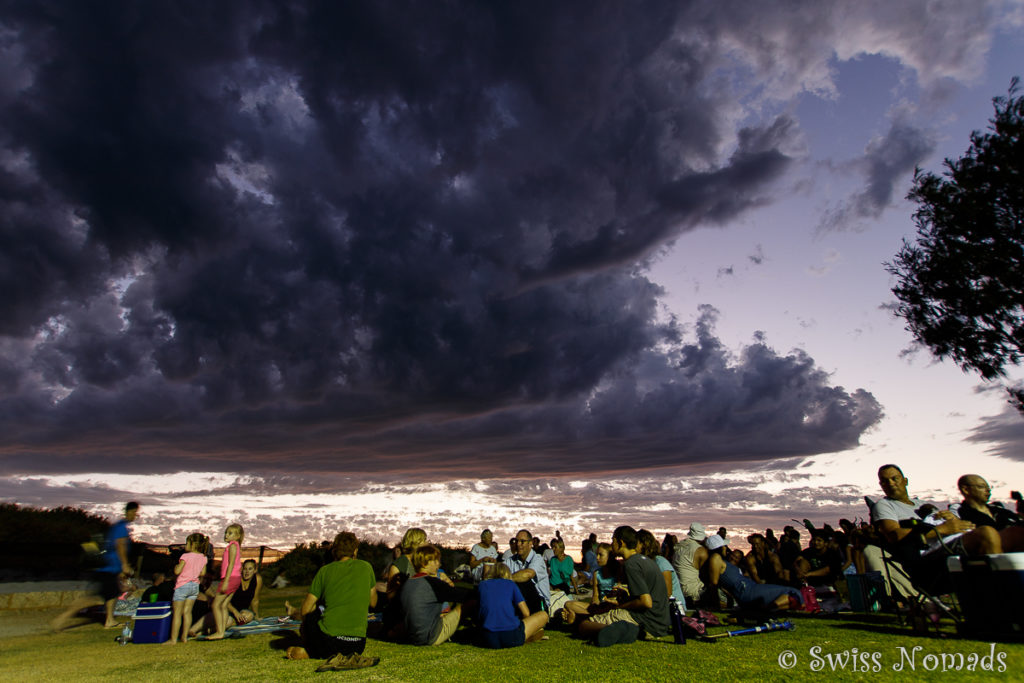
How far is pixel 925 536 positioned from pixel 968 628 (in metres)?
0.90

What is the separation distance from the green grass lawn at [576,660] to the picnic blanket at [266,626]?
34.8 inches

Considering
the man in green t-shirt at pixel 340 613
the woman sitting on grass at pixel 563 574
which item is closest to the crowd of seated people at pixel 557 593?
the man in green t-shirt at pixel 340 613

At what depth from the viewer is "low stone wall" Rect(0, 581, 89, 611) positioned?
13.8 m

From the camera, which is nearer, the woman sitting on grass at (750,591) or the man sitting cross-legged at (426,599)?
the man sitting cross-legged at (426,599)

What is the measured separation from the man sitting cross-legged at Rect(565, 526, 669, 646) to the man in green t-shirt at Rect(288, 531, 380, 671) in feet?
Answer: 8.56

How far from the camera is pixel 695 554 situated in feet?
31.8

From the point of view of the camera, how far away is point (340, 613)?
231 inches

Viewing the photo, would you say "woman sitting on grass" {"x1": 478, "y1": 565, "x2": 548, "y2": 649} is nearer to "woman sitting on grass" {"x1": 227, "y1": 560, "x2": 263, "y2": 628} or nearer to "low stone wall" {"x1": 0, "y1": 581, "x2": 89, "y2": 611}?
"woman sitting on grass" {"x1": 227, "y1": 560, "x2": 263, "y2": 628}

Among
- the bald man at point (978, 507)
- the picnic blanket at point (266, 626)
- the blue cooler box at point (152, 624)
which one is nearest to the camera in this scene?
the bald man at point (978, 507)

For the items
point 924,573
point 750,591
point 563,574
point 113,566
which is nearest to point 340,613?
point 750,591

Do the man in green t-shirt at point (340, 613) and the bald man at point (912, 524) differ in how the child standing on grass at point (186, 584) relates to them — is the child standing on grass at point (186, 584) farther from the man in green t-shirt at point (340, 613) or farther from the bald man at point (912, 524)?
the bald man at point (912, 524)

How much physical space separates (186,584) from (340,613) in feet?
11.4

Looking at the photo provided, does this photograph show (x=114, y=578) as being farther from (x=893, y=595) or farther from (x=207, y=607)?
(x=893, y=595)

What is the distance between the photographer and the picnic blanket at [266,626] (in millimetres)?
8695
